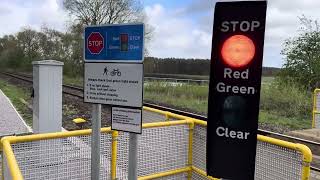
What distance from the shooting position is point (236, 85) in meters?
2.37

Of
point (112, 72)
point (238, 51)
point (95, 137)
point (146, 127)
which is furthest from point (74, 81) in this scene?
point (238, 51)

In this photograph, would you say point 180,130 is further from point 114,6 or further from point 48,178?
point 114,6

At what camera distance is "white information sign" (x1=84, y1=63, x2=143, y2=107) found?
3.34 metres

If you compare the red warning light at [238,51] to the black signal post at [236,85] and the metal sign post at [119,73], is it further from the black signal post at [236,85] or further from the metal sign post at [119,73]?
the metal sign post at [119,73]

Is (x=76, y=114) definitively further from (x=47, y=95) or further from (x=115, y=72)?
(x=115, y=72)

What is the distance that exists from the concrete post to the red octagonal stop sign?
3.32 metres

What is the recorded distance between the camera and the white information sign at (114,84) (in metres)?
3.34

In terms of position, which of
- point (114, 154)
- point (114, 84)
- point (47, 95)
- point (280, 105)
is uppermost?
point (114, 84)

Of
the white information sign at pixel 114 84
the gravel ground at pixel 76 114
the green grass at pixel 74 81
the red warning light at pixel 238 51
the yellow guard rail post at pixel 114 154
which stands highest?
the red warning light at pixel 238 51

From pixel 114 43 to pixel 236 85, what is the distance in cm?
143

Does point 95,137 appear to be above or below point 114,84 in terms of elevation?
below

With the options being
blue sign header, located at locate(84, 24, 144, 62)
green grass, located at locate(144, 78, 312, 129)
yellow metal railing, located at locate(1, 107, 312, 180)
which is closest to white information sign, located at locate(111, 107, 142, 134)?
blue sign header, located at locate(84, 24, 144, 62)

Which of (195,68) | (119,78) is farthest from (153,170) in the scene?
(195,68)

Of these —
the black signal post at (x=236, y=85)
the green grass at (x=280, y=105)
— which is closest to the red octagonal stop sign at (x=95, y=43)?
the black signal post at (x=236, y=85)
